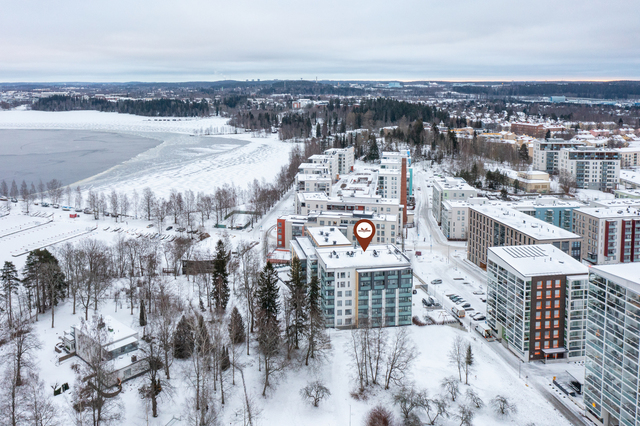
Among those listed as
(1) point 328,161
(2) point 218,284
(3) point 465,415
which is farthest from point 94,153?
(3) point 465,415

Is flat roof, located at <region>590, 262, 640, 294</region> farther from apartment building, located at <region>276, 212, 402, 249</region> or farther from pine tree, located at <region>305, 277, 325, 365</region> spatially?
apartment building, located at <region>276, 212, 402, 249</region>

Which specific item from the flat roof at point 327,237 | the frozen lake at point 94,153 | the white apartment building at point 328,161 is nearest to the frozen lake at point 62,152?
the frozen lake at point 94,153

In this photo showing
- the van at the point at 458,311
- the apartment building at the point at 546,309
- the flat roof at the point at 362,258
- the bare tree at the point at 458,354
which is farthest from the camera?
the van at the point at 458,311

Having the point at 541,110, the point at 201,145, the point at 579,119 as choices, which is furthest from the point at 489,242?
the point at 541,110

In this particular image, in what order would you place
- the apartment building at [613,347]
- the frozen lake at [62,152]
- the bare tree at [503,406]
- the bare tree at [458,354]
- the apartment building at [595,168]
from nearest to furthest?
the apartment building at [613,347]
the bare tree at [503,406]
the bare tree at [458,354]
the apartment building at [595,168]
the frozen lake at [62,152]

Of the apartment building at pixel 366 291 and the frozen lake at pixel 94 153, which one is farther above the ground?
the frozen lake at pixel 94 153

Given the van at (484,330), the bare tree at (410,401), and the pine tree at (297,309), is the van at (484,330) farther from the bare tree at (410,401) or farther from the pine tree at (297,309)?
the pine tree at (297,309)

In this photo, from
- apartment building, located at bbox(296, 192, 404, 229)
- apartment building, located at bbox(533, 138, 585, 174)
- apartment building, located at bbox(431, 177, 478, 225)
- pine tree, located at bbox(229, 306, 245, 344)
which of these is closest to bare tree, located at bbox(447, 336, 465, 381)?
pine tree, located at bbox(229, 306, 245, 344)
